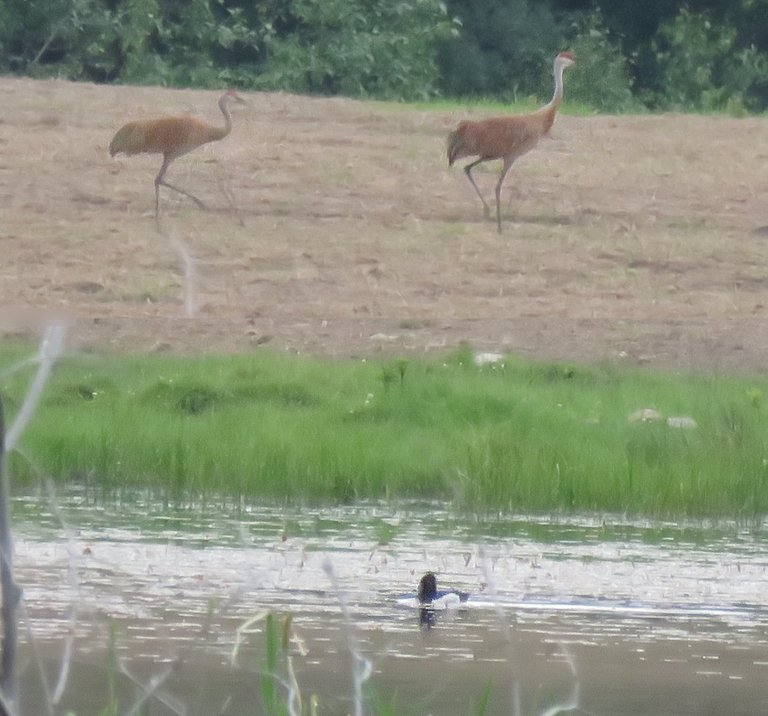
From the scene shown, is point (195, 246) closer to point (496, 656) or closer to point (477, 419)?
point (477, 419)

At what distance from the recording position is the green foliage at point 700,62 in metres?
23.8

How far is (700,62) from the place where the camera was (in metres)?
24.3

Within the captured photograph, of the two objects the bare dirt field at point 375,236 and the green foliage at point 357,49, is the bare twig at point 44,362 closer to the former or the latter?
the bare dirt field at point 375,236

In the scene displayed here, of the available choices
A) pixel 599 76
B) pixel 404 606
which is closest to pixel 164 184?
pixel 404 606

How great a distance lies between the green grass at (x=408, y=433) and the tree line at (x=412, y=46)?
384 inches

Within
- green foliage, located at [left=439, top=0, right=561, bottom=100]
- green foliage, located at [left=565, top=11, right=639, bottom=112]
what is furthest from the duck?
green foliage, located at [left=439, top=0, right=561, bottom=100]

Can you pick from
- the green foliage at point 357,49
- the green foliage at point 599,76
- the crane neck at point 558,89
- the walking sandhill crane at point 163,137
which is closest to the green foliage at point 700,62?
the green foliage at point 599,76

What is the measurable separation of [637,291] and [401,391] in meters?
4.00

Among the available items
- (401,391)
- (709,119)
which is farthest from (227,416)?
(709,119)

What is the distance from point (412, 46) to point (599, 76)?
2.01 metres

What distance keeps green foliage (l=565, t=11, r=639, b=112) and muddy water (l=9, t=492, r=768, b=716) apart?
551 inches

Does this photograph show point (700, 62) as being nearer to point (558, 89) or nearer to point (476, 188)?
point (558, 89)

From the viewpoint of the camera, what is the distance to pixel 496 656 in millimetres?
5875

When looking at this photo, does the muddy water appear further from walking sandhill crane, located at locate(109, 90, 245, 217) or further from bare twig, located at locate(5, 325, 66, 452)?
walking sandhill crane, located at locate(109, 90, 245, 217)
